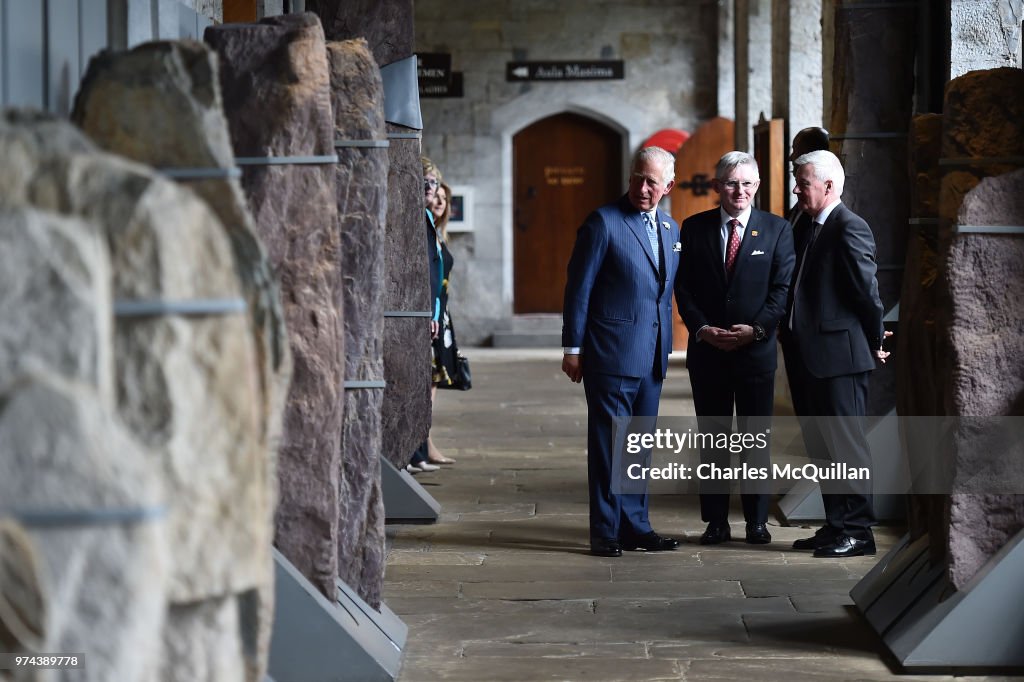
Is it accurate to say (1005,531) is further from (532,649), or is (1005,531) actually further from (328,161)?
(328,161)

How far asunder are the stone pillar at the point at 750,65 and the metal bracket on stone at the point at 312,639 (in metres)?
8.47

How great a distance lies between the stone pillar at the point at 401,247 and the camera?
4.88m

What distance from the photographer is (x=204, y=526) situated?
1.60 metres

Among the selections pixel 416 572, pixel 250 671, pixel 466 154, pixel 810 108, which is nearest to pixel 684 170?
pixel 466 154

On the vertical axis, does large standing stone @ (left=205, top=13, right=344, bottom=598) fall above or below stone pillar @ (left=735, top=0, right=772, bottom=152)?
below

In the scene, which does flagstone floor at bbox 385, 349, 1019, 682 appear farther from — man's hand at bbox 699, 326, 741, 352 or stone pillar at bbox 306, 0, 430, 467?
man's hand at bbox 699, 326, 741, 352

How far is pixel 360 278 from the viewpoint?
355 cm

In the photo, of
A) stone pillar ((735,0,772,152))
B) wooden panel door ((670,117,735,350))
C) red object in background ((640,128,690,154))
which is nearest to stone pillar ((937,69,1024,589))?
stone pillar ((735,0,772,152))

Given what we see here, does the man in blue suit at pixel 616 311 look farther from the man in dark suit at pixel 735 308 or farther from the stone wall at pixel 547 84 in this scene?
the stone wall at pixel 547 84

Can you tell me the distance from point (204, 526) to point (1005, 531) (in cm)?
257

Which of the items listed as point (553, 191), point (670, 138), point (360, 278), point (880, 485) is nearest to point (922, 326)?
point (360, 278)

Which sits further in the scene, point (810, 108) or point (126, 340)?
point (810, 108)

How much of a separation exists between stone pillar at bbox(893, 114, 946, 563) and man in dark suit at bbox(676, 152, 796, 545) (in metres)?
0.86

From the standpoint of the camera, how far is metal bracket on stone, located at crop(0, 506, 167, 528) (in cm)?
146
